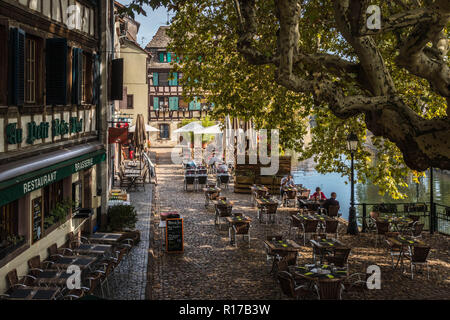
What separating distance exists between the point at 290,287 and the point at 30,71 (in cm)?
665

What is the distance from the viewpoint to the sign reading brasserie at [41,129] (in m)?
8.16

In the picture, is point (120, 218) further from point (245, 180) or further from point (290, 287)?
point (245, 180)

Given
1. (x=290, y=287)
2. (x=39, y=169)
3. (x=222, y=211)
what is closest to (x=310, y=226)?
(x=222, y=211)

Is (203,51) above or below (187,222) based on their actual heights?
above

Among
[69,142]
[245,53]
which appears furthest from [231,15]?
[69,142]

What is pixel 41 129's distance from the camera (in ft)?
31.4

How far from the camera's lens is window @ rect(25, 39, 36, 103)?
366 inches

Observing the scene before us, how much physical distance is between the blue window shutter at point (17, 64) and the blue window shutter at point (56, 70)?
1774mm

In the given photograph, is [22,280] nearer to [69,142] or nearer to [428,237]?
[69,142]

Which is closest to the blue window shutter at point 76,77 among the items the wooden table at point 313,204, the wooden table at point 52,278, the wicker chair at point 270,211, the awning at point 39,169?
the awning at point 39,169

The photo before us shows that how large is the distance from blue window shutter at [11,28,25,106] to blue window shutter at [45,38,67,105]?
5.82ft

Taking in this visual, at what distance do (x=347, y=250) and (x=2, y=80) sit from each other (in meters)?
8.15

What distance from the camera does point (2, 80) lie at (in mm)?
7883

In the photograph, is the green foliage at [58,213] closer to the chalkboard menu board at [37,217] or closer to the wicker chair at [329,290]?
the chalkboard menu board at [37,217]
